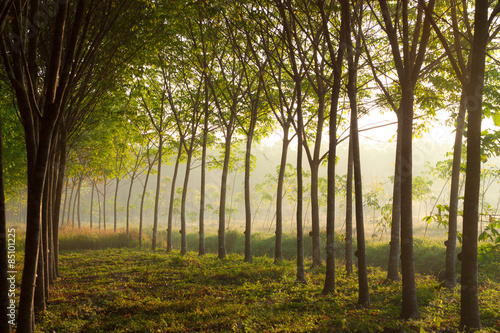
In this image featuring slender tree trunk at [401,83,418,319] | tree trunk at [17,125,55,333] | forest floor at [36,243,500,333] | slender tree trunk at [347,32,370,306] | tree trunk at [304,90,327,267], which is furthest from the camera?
tree trunk at [304,90,327,267]

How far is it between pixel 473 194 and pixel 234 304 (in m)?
4.77

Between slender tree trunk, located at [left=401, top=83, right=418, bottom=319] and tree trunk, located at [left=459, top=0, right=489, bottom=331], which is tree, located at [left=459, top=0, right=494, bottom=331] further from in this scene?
slender tree trunk, located at [left=401, top=83, right=418, bottom=319]

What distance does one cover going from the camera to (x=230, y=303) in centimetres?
661

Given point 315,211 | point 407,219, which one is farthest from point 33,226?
point 315,211

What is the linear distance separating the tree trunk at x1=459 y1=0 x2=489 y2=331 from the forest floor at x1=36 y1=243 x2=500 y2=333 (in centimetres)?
46

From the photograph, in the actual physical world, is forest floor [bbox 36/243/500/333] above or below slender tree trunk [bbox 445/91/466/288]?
below

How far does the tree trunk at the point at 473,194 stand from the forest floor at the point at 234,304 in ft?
1.52

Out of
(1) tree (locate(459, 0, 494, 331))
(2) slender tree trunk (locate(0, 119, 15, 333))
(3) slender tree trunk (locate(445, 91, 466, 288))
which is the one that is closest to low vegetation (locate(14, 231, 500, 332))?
(1) tree (locate(459, 0, 494, 331))

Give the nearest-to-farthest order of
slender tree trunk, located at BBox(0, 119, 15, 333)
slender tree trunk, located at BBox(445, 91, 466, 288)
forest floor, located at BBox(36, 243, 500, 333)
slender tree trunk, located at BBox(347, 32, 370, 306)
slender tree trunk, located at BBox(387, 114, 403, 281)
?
slender tree trunk, located at BBox(0, 119, 15, 333)
forest floor, located at BBox(36, 243, 500, 333)
slender tree trunk, located at BBox(347, 32, 370, 306)
slender tree trunk, located at BBox(387, 114, 403, 281)
slender tree trunk, located at BBox(445, 91, 466, 288)

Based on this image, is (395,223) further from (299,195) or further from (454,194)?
(299,195)

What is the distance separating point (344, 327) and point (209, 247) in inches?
797

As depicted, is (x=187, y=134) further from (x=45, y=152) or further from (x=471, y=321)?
(x=471, y=321)

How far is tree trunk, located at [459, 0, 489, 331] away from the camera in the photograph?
15.7ft

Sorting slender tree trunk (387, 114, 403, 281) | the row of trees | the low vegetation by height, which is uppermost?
the row of trees
